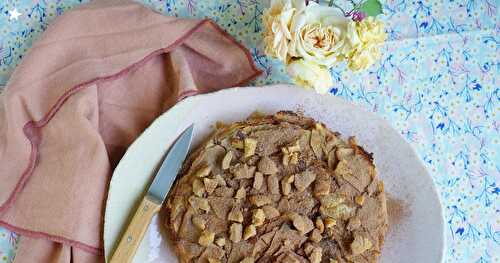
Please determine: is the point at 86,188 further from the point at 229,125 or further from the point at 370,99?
the point at 370,99

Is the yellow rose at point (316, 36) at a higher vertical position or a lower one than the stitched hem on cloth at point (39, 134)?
higher

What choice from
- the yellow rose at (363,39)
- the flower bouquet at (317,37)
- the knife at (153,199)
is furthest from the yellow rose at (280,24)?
the knife at (153,199)

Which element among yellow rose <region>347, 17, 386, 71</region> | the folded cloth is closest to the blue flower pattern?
the folded cloth

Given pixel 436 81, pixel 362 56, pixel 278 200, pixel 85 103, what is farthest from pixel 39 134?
pixel 436 81

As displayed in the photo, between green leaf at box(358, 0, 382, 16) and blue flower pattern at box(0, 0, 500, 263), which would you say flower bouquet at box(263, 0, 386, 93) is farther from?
blue flower pattern at box(0, 0, 500, 263)

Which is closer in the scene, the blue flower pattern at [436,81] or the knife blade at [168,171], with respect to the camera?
the knife blade at [168,171]

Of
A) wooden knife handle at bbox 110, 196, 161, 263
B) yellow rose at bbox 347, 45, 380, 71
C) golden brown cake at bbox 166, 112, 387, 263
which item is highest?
yellow rose at bbox 347, 45, 380, 71

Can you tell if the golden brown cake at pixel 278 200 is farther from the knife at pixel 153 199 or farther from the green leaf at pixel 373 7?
the green leaf at pixel 373 7

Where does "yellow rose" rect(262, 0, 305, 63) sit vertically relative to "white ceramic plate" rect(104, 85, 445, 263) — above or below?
above
